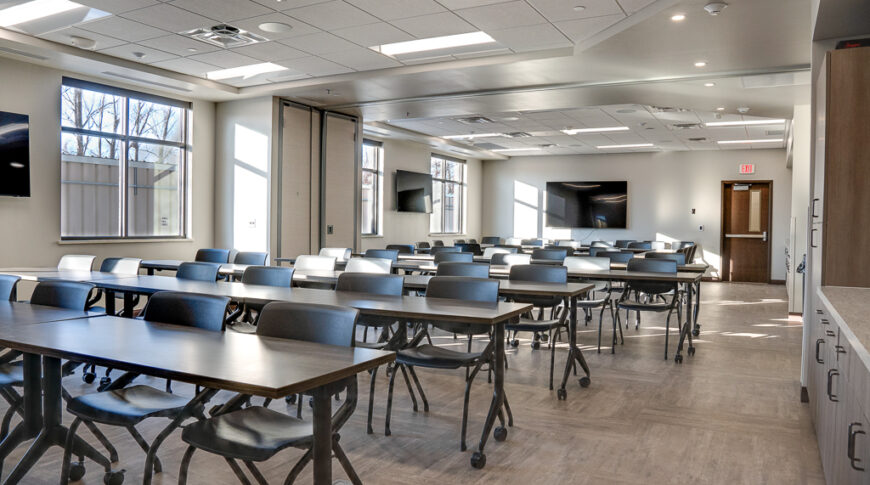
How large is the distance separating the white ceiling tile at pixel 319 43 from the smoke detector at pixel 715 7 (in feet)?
10.9

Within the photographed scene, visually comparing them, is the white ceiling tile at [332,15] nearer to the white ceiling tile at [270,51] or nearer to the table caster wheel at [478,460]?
the white ceiling tile at [270,51]

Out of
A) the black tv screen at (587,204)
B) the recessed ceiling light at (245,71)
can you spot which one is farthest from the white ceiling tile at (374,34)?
the black tv screen at (587,204)

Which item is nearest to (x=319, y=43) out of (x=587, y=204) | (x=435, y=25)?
(x=435, y=25)

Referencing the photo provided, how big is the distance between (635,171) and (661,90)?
756 centimetres

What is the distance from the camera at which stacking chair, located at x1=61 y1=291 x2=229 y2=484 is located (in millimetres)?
2512

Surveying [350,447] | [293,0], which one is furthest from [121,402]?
[293,0]

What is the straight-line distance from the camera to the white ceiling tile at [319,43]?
20.8 feet

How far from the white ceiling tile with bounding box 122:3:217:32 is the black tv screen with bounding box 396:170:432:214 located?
734 centimetres

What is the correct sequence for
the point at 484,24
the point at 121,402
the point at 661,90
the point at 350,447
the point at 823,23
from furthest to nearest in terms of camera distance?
the point at 661,90
the point at 484,24
the point at 823,23
the point at 350,447
the point at 121,402

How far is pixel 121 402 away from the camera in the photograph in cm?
268

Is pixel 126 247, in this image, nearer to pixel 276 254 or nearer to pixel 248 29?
pixel 276 254

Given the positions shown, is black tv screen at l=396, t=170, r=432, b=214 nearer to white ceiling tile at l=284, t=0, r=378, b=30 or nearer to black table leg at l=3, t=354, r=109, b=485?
white ceiling tile at l=284, t=0, r=378, b=30

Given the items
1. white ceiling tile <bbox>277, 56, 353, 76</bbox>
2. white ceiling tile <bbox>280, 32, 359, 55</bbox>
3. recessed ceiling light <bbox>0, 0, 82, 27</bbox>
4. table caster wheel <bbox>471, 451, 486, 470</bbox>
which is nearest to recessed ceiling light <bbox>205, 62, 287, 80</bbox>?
white ceiling tile <bbox>277, 56, 353, 76</bbox>

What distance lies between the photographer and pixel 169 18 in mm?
5824
